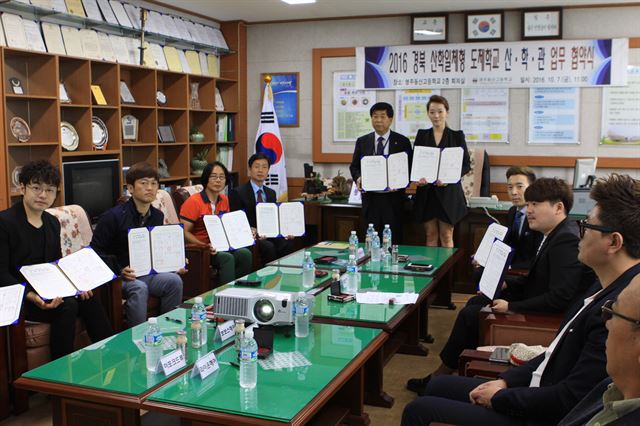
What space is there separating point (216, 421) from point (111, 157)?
4447mm

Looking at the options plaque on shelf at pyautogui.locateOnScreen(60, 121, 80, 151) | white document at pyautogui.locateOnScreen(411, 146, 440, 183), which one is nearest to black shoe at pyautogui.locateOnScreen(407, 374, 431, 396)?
white document at pyautogui.locateOnScreen(411, 146, 440, 183)

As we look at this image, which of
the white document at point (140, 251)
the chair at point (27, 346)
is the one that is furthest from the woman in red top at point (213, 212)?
the chair at point (27, 346)

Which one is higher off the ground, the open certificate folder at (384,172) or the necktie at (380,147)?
the necktie at (380,147)

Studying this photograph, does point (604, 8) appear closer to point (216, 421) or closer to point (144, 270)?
point (144, 270)

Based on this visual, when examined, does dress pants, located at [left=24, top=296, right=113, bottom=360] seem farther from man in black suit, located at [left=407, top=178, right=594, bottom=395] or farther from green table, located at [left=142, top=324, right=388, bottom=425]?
man in black suit, located at [left=407, top=178, right=594, bottom=395]

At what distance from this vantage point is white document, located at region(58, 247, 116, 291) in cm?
350

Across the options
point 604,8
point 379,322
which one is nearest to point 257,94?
point 604,8

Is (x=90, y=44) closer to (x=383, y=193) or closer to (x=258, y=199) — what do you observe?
(x=258, y=199)

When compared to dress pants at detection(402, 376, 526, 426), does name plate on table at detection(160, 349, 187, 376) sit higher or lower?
higher

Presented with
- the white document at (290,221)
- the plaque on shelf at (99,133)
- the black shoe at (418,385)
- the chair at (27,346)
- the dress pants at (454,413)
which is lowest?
the black shoe at (418,385)

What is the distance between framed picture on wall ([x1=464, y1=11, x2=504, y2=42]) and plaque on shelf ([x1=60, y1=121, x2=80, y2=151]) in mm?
4189

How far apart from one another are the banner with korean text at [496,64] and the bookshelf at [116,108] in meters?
1.68

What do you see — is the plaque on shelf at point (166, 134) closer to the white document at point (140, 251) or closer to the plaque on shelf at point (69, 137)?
the plaque on shelf at point (69, 137)

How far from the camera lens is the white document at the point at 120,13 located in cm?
605
